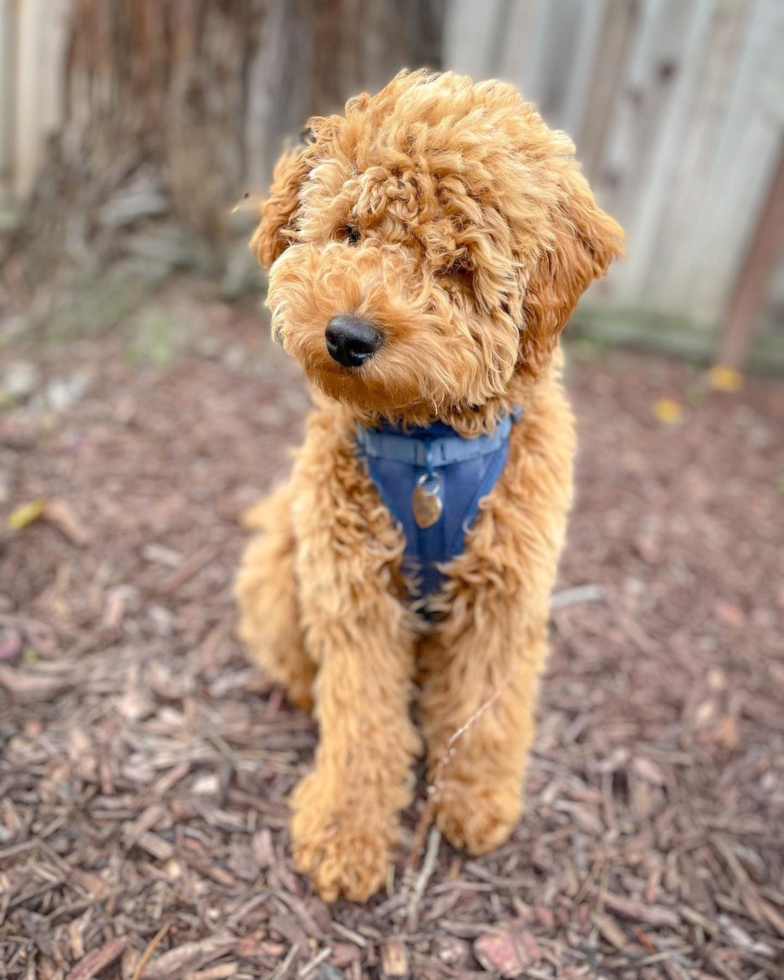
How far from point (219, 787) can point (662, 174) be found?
4650mm

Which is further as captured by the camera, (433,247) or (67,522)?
(67,522)

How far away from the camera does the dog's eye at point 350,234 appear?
1950 millimetres

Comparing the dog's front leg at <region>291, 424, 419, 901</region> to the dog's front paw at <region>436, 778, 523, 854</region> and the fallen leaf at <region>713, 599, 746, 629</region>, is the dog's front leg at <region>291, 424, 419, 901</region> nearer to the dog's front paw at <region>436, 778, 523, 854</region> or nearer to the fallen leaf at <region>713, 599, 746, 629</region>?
the dog's front paw at <region>436, 778, 523, 854</region>

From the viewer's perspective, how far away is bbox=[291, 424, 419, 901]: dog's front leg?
7.35ft

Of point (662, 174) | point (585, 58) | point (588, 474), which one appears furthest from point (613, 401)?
point (585, 58)

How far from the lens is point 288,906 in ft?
7.25

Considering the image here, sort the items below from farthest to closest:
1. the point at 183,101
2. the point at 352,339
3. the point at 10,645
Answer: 1. the point at 183,101
2. the point at 10,645
3. the point at 352,339

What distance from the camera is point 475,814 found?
7.88ft

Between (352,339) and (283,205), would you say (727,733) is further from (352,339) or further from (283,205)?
(283,205)

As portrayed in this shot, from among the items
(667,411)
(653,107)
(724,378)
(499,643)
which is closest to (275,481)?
(499,643)

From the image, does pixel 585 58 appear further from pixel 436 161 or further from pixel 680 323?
pixel 436 161

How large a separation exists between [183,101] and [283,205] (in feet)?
8.94

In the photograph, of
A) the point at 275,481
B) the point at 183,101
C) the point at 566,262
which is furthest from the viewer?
the point at 183,101

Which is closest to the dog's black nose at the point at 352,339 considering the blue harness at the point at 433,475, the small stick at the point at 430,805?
the blue harness at the point at 433,475
